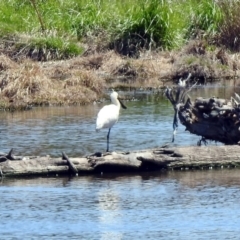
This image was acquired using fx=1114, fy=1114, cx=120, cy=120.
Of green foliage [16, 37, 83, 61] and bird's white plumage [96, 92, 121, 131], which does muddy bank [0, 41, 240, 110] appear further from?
bird's white plumage [96, 92, 121, 131]

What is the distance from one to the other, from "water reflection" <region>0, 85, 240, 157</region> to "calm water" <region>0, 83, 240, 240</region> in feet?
0.12

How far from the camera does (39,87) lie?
25422mm

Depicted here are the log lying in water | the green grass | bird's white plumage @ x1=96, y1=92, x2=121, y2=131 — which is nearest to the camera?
the log lying in water

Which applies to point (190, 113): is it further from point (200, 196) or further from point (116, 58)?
point (116, 58)

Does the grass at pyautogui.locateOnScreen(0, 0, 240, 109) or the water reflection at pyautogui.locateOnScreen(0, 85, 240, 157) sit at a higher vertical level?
the grass at pyautogui.locateOnScreen(0, 0, 240, 109)

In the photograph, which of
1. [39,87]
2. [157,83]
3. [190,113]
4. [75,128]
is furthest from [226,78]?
[190,113]

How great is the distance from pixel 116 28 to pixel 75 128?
502 inches

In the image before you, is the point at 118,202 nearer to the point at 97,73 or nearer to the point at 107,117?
the point at 107,117

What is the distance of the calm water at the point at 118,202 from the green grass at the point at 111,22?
13.4 metres

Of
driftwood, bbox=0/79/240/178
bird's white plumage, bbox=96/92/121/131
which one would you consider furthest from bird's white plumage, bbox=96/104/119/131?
driftwood, bbox=0/79/240/178

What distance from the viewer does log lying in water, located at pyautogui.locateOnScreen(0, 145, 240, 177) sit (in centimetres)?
1576

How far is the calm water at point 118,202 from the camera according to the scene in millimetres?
12969

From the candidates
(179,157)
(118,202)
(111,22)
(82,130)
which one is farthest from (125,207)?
(111,22)

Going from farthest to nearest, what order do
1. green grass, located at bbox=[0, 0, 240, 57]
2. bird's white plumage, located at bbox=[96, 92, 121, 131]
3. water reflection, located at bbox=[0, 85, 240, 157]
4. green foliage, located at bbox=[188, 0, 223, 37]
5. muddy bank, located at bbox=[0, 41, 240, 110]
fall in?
green foliage, located at bbox=[188, 0, 223, 37] < green grass, located at bbox=[0, 0, 240, 57] < muddy bank, located at bbox=[0, 41, 240, 110] < water reflection, located at bbox=[0, 85, 240, 157] < bird's white plumage, located at bbox=[96, 92, 121, 131]
